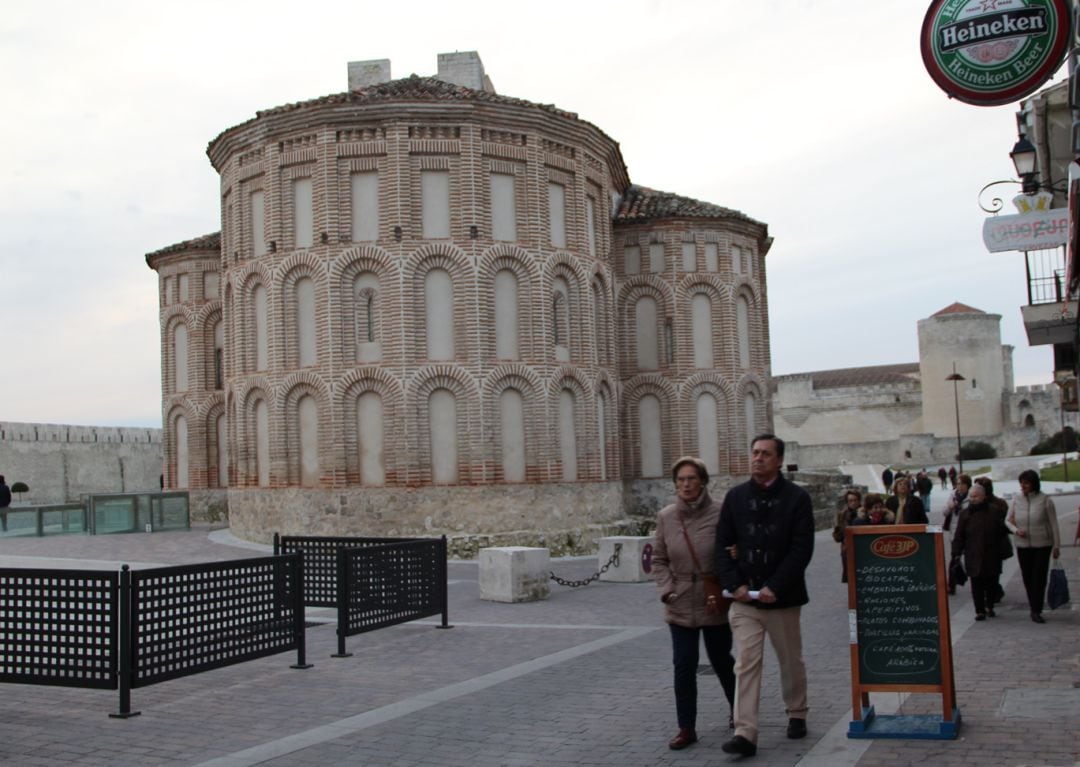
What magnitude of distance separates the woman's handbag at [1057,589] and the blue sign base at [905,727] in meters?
6.12

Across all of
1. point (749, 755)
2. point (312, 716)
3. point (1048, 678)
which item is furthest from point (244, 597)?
point (1048, 678)

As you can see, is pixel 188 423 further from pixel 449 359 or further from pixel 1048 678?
pixel 1048 678

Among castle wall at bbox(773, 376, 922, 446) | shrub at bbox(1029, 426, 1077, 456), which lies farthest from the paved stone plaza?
castle wall at bbox(773, 376, 922, 446)

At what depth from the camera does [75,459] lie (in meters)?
59.5

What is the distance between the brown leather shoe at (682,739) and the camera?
732 centimetres

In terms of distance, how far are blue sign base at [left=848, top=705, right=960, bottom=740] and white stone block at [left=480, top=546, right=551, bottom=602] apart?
31.4 ft

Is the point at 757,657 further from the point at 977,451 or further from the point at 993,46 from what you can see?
the point at 977,451

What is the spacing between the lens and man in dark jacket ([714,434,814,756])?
704 centimetres

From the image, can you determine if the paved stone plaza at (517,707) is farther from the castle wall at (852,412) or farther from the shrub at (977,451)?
the castle wall at (852,412)

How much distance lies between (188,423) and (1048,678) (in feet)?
102

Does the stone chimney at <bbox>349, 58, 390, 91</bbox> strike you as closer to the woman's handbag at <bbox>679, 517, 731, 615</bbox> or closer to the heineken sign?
the heineken sign

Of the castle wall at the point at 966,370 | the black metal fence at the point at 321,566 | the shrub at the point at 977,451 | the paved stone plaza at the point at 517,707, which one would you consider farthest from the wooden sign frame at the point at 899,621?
the castle wall at the point at 966,370

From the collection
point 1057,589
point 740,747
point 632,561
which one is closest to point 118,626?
point 740,747

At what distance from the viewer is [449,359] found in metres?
25.2
